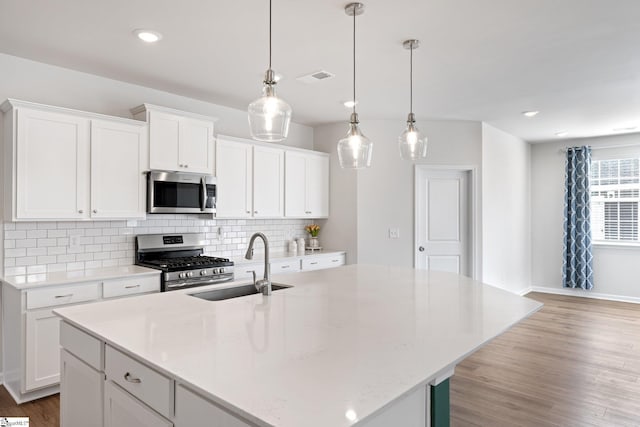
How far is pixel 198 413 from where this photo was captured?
4.08ft

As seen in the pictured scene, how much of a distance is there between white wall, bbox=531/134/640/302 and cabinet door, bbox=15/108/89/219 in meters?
7.17

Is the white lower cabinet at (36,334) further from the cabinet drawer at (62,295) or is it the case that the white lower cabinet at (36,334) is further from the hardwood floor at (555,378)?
the hardwood floor at (555,378)

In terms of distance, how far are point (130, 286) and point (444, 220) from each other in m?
4.05

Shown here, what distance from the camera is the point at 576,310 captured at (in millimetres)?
6152

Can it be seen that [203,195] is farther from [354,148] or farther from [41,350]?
[354,148]

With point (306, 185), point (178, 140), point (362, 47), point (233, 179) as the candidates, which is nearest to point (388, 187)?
point (306, 185)

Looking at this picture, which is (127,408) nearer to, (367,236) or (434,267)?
(367,236)

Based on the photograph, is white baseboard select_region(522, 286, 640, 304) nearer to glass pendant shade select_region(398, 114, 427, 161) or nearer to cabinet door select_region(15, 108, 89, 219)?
glass pendant shade select_region(398, 114, 427, 161)

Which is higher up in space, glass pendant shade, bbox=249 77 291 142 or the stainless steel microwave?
glass pendant shade, bbox=249 77 291 142

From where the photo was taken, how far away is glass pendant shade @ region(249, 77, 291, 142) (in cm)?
216

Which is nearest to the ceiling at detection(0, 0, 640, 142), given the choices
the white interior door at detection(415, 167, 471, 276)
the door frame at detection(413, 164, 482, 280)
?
the door frame at detection(413, 164, 482, 280)

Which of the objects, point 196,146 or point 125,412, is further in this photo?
point 196,146

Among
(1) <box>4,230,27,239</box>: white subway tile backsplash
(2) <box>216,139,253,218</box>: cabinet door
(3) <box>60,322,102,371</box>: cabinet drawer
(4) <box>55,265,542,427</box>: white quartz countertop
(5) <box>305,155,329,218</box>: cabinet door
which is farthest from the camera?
(5) <box>305,155,329,218</box>: cabinet door

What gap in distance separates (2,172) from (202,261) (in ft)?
5.77
